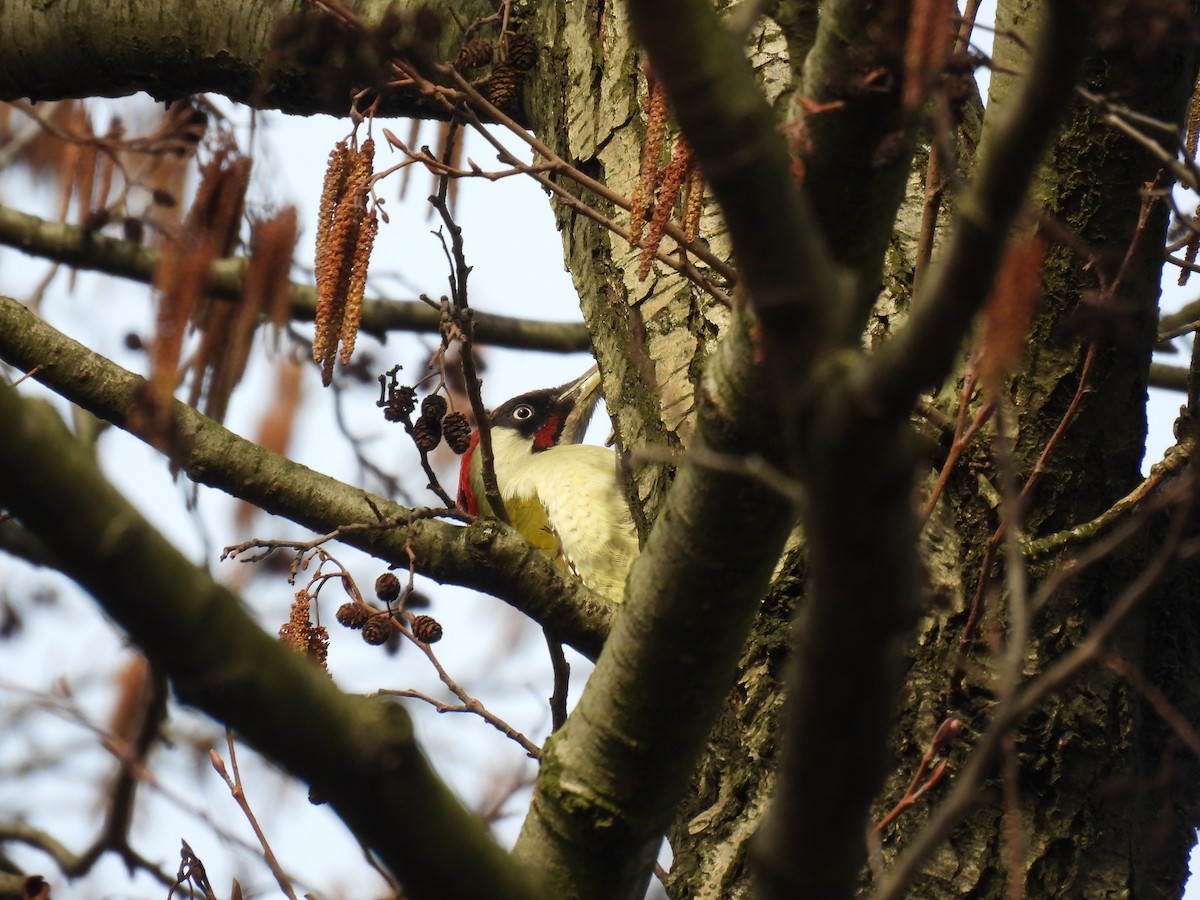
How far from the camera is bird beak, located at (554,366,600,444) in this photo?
5.80 meters

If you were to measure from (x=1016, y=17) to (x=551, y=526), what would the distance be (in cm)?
255

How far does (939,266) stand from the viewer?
0.92 metres

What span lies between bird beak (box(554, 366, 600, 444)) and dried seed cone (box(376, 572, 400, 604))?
3066mm

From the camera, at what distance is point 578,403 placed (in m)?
5.83

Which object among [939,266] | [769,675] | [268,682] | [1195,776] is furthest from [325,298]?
[1195,776]

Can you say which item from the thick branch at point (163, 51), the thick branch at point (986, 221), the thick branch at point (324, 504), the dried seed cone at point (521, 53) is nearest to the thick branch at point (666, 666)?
the thick branch at point (986, 221)

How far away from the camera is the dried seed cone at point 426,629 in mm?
2764

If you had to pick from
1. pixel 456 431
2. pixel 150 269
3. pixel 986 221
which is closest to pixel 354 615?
pixel 456 431

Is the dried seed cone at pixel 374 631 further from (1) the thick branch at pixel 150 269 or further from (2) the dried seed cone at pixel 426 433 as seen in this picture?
(1) the thick branch at pixel 150 269

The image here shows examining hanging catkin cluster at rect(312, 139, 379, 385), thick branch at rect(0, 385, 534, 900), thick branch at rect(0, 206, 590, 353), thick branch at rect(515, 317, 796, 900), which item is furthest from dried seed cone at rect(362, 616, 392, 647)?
thick branch at rect(0, 206, 590, 353)

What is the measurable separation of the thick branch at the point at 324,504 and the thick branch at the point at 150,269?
1650 millimetres

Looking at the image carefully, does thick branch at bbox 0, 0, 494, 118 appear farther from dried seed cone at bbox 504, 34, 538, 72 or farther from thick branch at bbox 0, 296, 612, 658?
thick branch at bbox 0, 296, 612, 658

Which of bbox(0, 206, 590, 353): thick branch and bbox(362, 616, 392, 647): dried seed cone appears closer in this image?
bbox(362, 616, 392, 647): dried seed cone

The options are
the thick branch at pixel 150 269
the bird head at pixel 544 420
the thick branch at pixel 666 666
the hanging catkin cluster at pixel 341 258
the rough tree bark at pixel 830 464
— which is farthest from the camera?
the bird head at pixel 544 420
